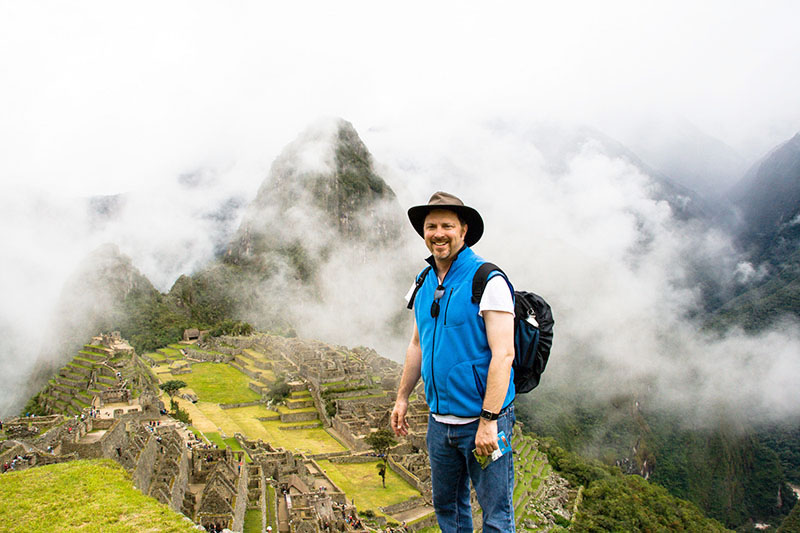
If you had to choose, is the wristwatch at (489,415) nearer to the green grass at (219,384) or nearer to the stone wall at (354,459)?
the stone wall at (354,459)

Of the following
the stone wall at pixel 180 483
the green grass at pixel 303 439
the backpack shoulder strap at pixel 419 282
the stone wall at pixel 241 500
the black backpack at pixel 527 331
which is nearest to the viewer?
the black backpack at pixel 527 331

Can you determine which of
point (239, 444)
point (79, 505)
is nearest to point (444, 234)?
point (79, 505)

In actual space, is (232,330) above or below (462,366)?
below

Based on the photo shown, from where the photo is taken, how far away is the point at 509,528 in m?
2.92

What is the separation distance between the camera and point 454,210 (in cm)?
306

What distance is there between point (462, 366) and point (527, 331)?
41 cm

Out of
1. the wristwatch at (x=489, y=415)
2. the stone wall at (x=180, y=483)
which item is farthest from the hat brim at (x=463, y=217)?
the stone wall at (x=180, y=483)

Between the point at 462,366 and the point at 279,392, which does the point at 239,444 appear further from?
the point at 462,366

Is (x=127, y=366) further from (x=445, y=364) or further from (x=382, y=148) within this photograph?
(x=382, y=148)

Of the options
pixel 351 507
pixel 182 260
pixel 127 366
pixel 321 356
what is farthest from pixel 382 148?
pixel 351 507

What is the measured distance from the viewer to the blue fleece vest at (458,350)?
2846mm

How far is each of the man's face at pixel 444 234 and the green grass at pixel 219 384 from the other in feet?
88.7

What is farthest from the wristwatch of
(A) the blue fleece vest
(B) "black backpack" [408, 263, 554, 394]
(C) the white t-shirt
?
(C) the white t-shirt

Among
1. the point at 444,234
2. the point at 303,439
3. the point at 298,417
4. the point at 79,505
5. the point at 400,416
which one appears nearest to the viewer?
the point at 444,234
